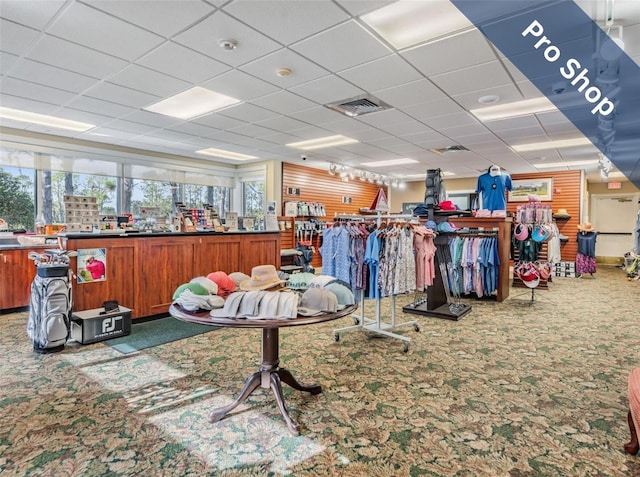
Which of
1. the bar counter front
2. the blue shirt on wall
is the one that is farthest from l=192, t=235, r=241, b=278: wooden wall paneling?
the blue shirt on wall

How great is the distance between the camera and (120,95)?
16.0 ft

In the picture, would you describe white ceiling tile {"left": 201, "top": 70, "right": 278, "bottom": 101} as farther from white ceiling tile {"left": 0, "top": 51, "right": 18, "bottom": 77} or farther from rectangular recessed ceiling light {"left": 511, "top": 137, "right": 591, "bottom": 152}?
rectangular recessed ceiling light {"left": 511, "top": 137, "right": 591, "bottom": 152}

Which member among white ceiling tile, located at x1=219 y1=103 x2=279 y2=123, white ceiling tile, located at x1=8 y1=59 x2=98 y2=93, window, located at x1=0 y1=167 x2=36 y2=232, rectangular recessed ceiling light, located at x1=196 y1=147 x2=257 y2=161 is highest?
rectangular recessed ceiling light, located at x1=196 y1=147 x2=257 y2=161

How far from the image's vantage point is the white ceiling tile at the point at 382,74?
151 inches

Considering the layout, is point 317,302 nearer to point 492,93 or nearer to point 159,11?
point 159,11

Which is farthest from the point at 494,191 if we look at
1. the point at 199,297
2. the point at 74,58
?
the point at 74,58

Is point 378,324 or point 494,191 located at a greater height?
point 494,191

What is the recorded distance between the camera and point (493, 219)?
253 inches

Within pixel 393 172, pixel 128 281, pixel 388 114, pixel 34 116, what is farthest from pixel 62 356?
pixel 393 172

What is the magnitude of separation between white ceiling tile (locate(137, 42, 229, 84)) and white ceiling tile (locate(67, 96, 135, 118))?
167 cm

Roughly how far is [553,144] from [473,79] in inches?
172

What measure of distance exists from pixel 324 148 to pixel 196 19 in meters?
5.23

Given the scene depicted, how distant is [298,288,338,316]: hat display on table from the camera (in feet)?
7.40

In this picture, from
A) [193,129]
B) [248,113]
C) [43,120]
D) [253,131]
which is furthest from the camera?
[253,131]
